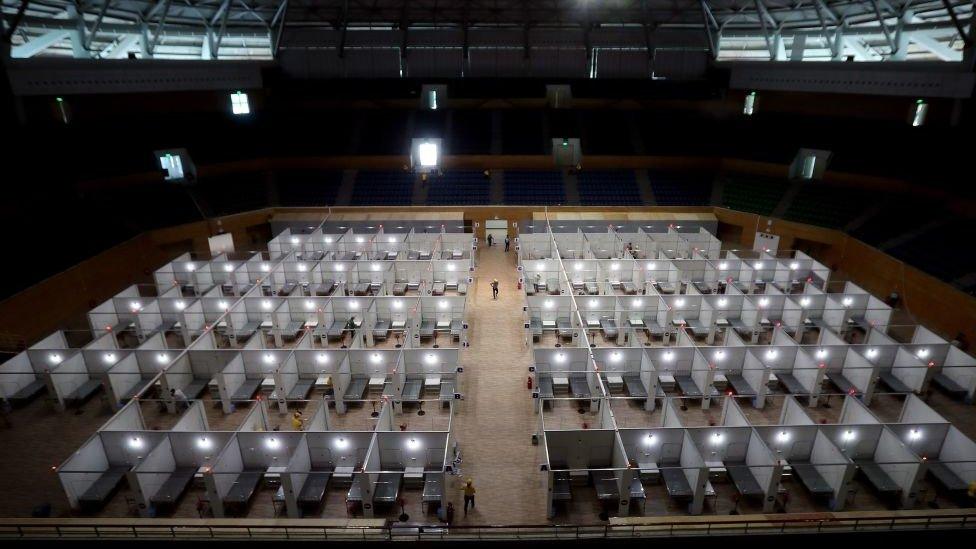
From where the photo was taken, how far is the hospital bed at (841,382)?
1812 centimetres

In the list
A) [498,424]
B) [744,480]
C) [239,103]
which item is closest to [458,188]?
[239,103]

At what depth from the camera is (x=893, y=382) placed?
18.5 m

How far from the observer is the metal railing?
11742mm

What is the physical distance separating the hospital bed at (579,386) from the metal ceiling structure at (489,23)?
927 inches

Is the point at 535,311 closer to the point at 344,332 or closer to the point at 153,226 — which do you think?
the point at 344,332

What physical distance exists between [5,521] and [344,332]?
12.5 meters

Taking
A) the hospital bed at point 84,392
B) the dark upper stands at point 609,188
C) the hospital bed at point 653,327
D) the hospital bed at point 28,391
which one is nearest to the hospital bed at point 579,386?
the hospital bed at point 653,327

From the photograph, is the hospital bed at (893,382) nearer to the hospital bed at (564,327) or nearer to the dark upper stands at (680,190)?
the hospital bed at (564,327)

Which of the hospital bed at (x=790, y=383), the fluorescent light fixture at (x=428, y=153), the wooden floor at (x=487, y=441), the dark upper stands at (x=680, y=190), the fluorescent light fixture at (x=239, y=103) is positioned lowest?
the wooden floor at (x=487, y=441)

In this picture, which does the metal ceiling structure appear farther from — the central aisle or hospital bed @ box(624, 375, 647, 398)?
the central aisle

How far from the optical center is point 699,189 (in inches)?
1540

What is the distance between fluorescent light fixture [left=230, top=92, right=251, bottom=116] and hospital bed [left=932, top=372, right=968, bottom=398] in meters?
44.6

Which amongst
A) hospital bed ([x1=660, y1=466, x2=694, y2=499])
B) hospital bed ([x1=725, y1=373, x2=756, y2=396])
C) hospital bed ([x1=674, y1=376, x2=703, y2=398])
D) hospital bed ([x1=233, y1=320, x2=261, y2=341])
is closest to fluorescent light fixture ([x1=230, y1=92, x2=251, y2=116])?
hospital bed ([x1=233, y1=320, x2=261, y2=341])

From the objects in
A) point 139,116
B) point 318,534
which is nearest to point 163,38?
point 139,116
